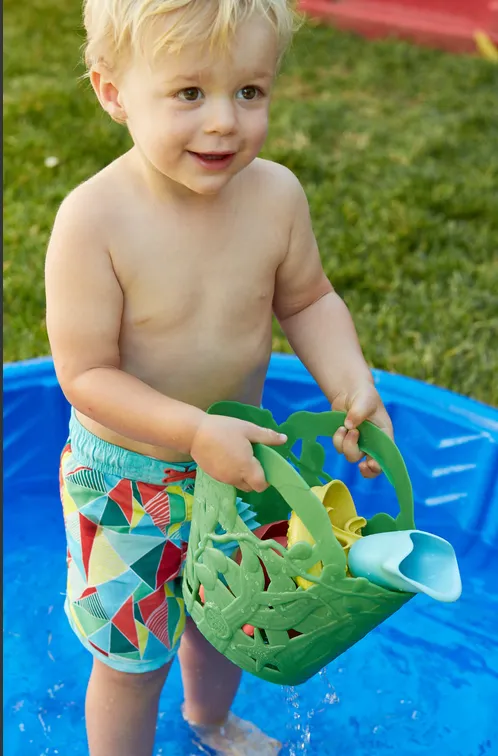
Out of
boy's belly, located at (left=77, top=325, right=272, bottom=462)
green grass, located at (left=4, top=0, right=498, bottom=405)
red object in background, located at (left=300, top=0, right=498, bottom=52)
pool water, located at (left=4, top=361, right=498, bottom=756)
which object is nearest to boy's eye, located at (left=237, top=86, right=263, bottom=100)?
boy's belly, located at (left=77, top=325, right=272, bottom=462)

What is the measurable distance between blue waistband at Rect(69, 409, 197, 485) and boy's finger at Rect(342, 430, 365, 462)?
0.73 ft

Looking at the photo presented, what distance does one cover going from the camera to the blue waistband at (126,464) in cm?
154

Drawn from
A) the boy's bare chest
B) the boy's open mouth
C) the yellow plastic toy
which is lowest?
the yellow plastic toy

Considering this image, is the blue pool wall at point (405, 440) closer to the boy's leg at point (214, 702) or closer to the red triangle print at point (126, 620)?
the boy's leg at point (214, 702)

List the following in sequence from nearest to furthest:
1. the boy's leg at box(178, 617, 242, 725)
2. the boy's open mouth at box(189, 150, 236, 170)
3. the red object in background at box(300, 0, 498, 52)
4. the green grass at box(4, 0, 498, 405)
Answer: the boy's open mouth at box(189, 150, 236, 170) → the boy's leg at box(178, 617, 242, 725) → the green grass at box(4, 0, 498, 405) → the red object in background at box(300, 0, 498, 52)

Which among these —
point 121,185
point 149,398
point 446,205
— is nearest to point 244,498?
point 149,398

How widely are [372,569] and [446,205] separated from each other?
2458 millimetres

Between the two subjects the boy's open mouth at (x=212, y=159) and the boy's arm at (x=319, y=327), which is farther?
the boy's arm at (x=319, y=327)

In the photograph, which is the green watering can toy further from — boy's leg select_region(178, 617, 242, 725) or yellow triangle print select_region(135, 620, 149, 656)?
boy's leg select_region(178, 617, 242, 725)

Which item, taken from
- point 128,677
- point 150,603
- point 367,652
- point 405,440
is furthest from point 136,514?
point 405,440

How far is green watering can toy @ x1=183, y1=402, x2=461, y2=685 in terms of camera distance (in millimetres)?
1262

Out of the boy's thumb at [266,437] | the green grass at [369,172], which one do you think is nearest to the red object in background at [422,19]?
the green grass at [369,172]

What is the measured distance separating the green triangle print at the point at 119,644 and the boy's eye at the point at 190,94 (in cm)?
75

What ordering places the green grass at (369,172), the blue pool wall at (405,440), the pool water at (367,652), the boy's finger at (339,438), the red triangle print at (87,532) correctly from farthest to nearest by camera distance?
the green grass at (369,172) < the blue pool wall at (405,440) < the pool water at (367,652) < the red triangle print at (87,532) < the boy's finger at (339,438)
